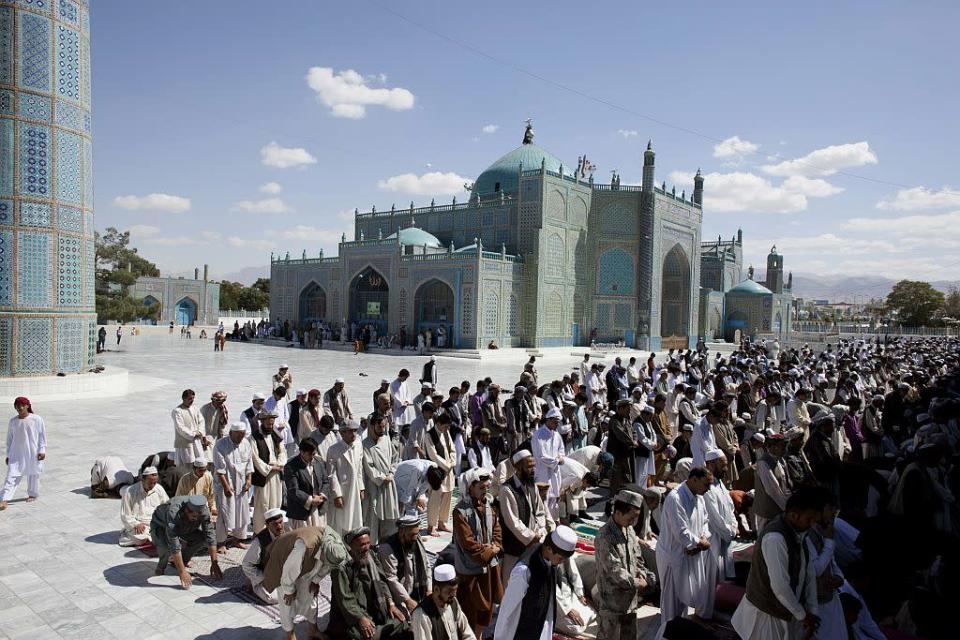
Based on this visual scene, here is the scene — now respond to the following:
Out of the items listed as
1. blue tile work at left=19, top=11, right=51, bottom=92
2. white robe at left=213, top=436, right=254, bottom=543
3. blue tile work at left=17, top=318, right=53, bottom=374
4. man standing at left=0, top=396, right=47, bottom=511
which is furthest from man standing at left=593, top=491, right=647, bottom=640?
blue tile work at left=19, top=11, right=51, bottom=92

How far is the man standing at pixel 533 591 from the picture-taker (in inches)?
135

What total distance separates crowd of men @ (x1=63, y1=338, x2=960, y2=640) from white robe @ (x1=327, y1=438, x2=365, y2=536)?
0.02 metres

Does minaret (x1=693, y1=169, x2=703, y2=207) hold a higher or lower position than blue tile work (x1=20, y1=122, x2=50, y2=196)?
higher

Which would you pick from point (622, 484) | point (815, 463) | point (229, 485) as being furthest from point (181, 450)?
point (815, 463)

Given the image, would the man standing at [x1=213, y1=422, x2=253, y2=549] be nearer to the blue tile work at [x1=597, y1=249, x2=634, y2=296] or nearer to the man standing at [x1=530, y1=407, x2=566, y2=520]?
the man standing at [x1=530, y1=407, x2=566, y2=520]

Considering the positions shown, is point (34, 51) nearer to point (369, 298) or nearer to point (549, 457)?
point (549, 457)

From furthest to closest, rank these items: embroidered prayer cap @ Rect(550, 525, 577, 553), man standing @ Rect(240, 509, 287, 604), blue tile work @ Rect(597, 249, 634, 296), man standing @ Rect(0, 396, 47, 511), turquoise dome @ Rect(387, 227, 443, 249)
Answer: blue tile work @ Rect(597, 249, 634, 296), turquoise dome @ Rect(387, 227, 443, 249), man standing @ Rect(0, 396, 47, 511), man standing @ Rect(240, 509, 287, 604), embroidered prayer cap @ Rect(550, 525, 577, 553)

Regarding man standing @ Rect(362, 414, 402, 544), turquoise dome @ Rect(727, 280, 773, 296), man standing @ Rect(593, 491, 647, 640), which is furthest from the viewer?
turquoise dome @ Rect(727, 280, 773, 296)

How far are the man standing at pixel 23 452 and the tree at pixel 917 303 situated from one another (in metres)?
74.0

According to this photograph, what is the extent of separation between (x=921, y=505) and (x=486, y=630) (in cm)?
435

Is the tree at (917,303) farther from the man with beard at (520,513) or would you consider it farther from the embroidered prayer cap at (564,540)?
the embroidered prayer cap at (564,540)

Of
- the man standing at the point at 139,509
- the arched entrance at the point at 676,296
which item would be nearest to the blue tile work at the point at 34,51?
the man standing at the point at 139,509

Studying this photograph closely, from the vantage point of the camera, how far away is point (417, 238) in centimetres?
3356

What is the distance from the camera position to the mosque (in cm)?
2984
